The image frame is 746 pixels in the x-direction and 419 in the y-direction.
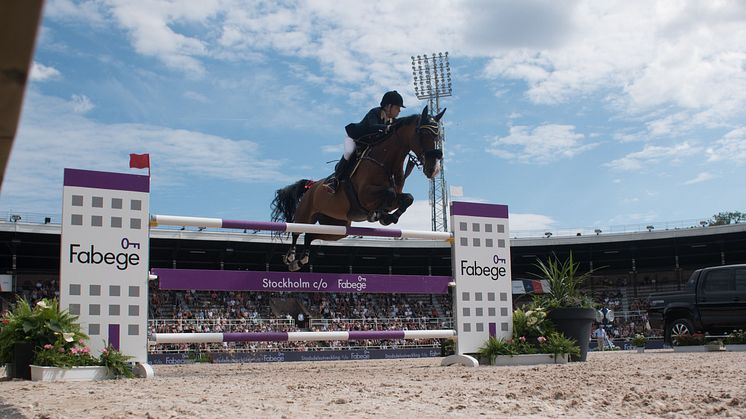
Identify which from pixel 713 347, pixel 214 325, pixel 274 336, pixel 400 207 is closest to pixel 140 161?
pixel 274 336

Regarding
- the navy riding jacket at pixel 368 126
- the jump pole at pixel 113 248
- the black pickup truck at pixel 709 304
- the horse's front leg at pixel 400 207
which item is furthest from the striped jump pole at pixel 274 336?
the black pickup truck at pixel 709 304

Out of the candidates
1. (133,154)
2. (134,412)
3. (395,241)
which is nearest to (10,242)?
(395,241)

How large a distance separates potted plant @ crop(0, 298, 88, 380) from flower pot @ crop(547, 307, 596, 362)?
459 centimetres

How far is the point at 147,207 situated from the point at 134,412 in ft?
10.1

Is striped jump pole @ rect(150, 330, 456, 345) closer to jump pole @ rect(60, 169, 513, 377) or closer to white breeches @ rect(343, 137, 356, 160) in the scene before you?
jump pole @ rect(60, 169, 513, 377)

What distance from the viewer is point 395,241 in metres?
23.3

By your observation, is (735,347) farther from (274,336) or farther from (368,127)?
(274,336)

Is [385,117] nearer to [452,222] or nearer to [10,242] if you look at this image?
[452,222]

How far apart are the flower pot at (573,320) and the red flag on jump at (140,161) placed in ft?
14.2

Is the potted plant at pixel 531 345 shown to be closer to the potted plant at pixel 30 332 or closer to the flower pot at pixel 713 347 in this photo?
the potted plant at pixel 30 332

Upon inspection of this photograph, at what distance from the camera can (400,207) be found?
20.9 ft

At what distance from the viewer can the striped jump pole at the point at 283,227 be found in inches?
229

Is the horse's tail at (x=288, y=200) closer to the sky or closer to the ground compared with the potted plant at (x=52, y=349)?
closer to the sky

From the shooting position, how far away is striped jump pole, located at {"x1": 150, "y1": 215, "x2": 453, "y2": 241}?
19.1 feet
